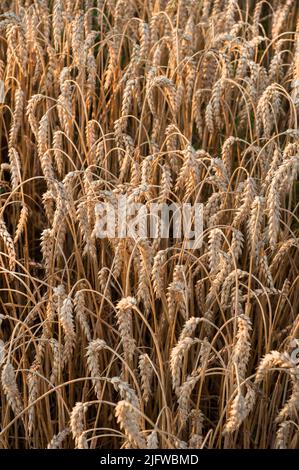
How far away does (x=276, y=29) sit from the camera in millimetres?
2547

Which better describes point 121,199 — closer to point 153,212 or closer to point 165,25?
point 153,212

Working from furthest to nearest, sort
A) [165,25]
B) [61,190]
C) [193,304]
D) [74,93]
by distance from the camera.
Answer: [165,25]
[74,93]
[193,304]
[61,190]

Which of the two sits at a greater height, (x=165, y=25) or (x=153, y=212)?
(x=165, y=25)

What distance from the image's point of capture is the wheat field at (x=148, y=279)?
1.53m

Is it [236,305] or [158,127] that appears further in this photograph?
[158,127]

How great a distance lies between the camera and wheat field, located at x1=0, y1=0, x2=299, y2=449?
153 centimetres

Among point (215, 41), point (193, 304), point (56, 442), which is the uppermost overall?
point (215, 41)

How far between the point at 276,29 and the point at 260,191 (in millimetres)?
818

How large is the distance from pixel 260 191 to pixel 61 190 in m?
0.49

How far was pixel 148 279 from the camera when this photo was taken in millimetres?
1600

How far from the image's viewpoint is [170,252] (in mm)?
1989

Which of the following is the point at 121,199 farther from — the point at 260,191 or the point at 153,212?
the point at 260,191

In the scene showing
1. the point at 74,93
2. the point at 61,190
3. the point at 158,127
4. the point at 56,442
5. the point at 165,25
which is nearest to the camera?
the point at 56,442

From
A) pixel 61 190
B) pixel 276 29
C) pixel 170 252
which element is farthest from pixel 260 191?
pixel 276 29
